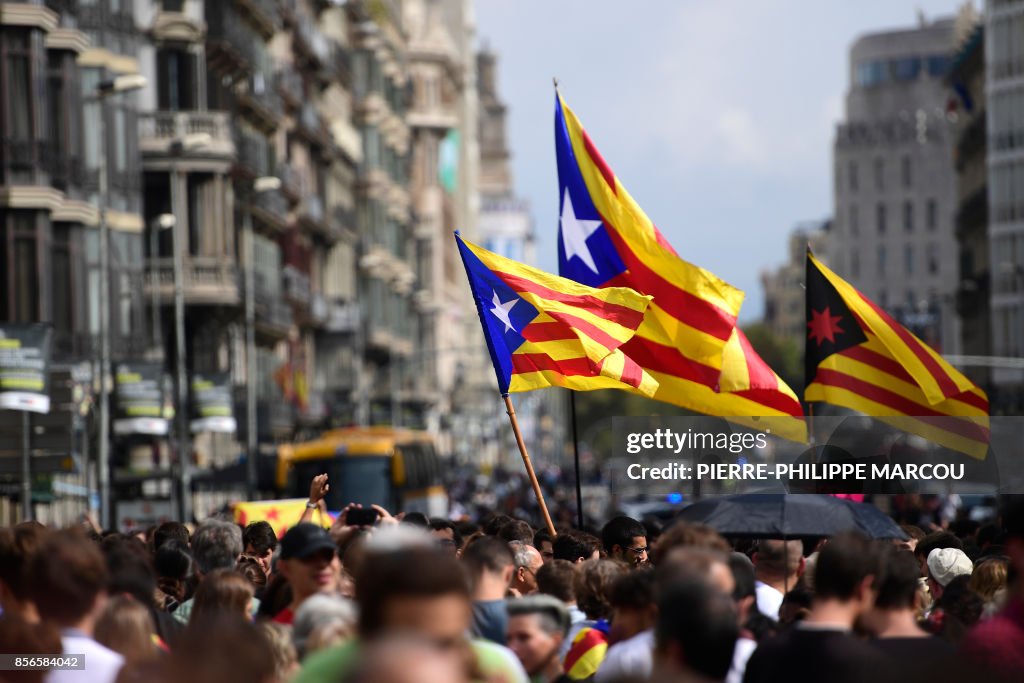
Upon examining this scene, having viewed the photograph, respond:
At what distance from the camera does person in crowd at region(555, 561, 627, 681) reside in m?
8.35

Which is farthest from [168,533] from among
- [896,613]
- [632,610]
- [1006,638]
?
[1006,638]

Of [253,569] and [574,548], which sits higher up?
[574,548]

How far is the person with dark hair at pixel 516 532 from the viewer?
12.0 m

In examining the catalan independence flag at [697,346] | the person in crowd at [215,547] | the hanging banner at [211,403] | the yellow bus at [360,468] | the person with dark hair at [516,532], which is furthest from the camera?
the hanging banner at [211,403]

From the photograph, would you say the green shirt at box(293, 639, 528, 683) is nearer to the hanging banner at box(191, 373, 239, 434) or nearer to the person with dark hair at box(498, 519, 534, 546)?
the person with dark hair at box(498, 519, 534, 546)

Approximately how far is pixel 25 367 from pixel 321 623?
1820 cm

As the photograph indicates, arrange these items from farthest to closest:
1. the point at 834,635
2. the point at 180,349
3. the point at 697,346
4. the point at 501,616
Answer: the point at 180,349 → the point at 697,346 → the point at 501,616 → the point at 834,635

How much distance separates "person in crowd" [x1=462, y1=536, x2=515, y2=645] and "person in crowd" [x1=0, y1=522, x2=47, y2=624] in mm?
1616

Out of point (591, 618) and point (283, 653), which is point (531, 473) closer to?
point (591, 618)

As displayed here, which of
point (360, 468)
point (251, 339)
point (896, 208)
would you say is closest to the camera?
point (360, 468)

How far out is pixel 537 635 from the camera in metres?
7.74

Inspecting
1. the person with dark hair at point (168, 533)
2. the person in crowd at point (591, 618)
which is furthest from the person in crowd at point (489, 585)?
the person with dark hair at point (168, 533)

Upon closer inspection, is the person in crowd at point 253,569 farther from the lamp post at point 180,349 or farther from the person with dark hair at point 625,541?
the lamp post at point 180,349

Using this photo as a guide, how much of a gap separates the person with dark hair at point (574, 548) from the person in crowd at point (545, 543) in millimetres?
69
